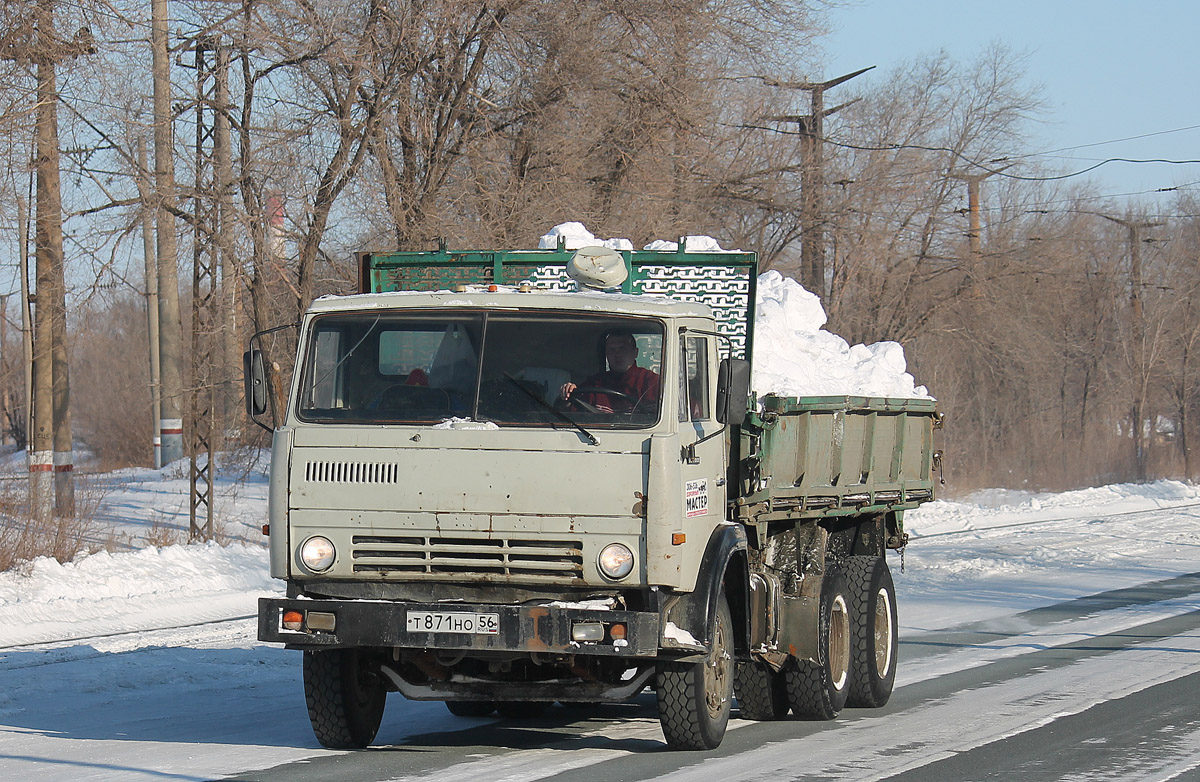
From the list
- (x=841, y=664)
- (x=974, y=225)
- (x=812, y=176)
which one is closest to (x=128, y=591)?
(x=841, y=664)

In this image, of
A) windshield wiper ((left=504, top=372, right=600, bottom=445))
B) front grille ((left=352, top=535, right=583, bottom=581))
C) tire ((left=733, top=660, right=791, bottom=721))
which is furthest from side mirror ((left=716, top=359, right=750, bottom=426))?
tire ((left=733, top=660, right=791, bottom=721))

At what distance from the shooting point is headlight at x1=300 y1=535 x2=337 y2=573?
22.5ft

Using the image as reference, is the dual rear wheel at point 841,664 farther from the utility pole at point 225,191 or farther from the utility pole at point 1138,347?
the utility pole at point 1138,347

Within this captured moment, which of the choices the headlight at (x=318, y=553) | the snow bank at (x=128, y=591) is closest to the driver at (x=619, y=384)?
the headlight at (x=318, y=553)

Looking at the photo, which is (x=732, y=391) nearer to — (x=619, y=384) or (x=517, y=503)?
(x=619, y=384)

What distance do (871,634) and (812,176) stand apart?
20.7 m

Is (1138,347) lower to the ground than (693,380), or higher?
higher

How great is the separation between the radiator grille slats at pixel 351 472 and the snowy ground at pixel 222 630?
1.52 m

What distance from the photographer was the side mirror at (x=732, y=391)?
727 centimetres

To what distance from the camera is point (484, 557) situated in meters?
6.72

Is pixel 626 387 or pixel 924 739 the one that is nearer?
pixel 626 387

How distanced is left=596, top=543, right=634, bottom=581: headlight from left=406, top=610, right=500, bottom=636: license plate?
0.57 meters

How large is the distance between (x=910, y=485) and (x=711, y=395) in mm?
3649

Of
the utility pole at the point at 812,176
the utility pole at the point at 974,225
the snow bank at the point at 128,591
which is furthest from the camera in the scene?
the utility pole at the point at 974,225
